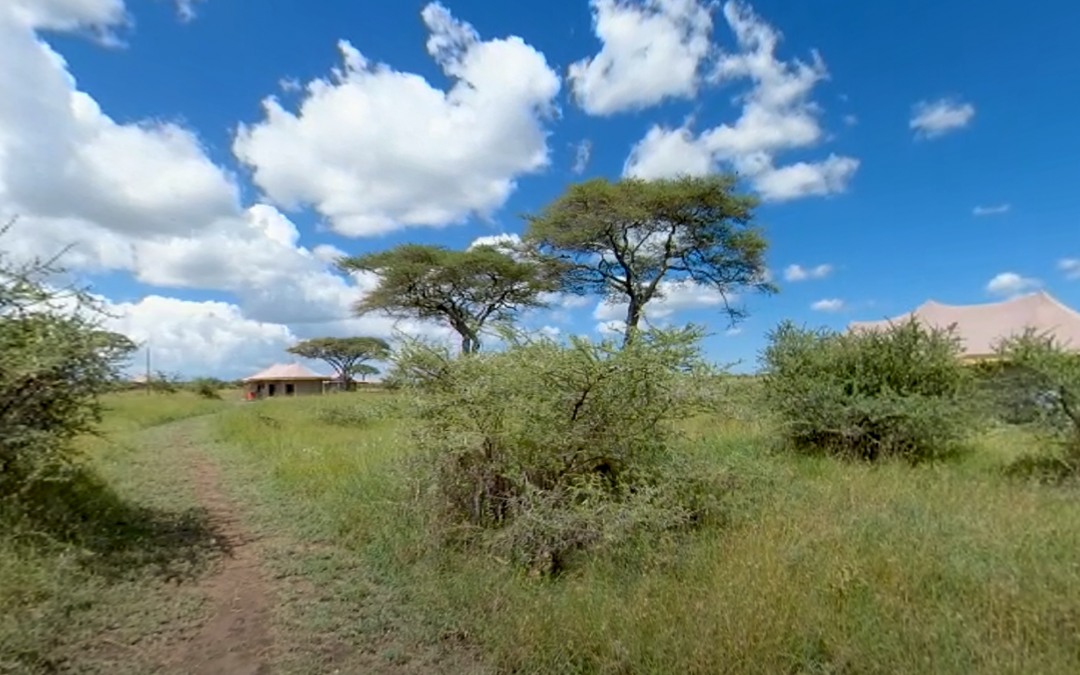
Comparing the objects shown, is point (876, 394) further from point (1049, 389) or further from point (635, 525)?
point (635, 525)

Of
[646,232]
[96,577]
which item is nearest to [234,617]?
[96,577]

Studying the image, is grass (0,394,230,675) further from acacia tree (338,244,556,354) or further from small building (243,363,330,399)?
small building (243,363,330,399)

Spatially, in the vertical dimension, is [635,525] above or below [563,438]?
below

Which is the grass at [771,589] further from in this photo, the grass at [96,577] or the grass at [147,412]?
the grass at [147,412]

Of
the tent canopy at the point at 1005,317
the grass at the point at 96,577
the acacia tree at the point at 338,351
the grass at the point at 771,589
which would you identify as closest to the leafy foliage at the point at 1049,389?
the grass at the point at 771,589

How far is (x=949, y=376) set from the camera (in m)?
8.96

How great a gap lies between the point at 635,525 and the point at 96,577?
13.1 feet

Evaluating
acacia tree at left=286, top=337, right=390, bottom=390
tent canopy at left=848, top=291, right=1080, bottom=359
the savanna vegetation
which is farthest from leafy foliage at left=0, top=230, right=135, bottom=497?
acacia tree at left=286, top=337, right=390, bottom=390

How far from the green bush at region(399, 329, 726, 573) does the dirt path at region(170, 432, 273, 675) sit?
1.49 metres

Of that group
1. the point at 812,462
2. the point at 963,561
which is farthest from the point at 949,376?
the point at 963,561

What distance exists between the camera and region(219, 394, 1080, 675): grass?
3027 mm

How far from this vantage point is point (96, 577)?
14.7ft

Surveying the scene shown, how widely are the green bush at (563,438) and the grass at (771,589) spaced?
0.36 m

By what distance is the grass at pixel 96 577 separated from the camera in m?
3.49
